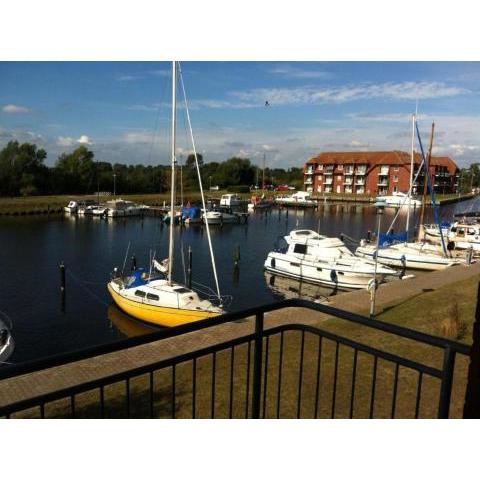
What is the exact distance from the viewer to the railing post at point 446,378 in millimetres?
3062

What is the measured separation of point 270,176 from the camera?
420ft

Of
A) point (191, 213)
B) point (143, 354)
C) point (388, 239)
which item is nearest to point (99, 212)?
point (191, 213)

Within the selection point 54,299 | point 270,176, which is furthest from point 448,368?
point 270,176

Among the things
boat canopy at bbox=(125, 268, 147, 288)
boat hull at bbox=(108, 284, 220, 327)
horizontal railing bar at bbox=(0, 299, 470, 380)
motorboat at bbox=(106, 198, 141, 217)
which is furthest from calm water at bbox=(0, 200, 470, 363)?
horizontal railing bar at bbox=(0, 299, 470, 380)

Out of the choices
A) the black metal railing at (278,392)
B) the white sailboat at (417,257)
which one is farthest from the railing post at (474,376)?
the white sailboat at (417,257)

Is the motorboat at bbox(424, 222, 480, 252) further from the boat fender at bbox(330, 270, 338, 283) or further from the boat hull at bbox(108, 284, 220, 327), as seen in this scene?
the boat hull at bbox(108, 284, 220, 327)

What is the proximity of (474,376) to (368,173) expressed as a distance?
325 feet

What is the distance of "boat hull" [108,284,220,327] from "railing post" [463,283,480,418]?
1391 cm

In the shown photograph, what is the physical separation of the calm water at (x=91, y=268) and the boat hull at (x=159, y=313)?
0.76 metres

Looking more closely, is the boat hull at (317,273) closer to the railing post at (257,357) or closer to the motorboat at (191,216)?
the railing post at (257,357)

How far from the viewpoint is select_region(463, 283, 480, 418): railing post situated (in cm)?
263

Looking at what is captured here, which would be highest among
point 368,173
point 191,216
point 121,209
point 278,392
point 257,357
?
point 368,173

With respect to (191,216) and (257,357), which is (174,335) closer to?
(257,357)

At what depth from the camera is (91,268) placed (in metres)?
30.6
